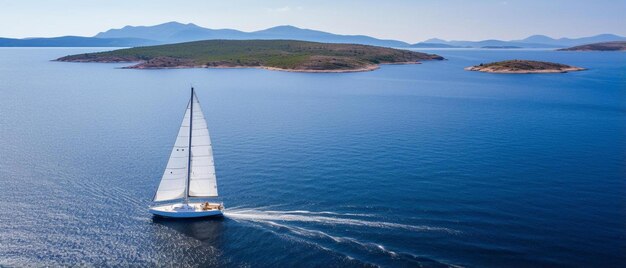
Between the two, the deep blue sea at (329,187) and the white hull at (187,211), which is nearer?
the deep blue sea at (329,187)

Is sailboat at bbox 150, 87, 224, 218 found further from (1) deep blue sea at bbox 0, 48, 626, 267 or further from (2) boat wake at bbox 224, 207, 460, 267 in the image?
(2) boat wake at bbox 224, 207, 460, 267

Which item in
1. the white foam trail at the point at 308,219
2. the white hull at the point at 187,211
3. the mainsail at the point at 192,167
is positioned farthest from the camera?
the mainsail at the point at 192,167

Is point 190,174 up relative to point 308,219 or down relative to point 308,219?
up

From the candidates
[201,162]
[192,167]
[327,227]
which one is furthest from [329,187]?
[192,167]

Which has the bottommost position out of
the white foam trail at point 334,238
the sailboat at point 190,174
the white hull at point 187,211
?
the white foam trail at point 334,238

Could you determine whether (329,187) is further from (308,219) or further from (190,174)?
(190,174)

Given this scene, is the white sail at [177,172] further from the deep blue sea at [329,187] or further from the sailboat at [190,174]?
the deep blue sea at [329,187]

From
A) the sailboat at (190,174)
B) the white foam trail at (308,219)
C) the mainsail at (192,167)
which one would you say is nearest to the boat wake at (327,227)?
the white foam trail at (308,219)

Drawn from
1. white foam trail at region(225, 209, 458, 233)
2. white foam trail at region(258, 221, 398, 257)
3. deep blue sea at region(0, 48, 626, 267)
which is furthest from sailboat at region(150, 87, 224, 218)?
white foam trail at region(258, 221, 398, 257)
